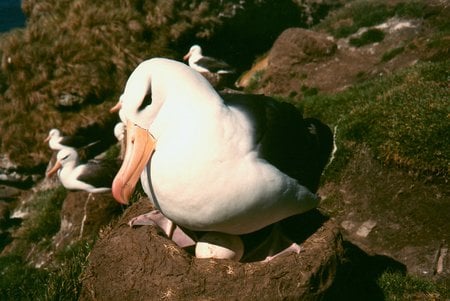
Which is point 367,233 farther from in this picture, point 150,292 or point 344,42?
point 344,42

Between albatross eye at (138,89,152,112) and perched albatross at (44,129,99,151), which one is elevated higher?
albatross eye at (138,89,152,112)

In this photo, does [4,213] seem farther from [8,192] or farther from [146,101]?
[146,101]

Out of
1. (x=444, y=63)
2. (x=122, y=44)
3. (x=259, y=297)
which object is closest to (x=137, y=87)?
(x=259, y=297)

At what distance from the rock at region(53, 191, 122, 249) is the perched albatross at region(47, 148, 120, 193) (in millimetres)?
124

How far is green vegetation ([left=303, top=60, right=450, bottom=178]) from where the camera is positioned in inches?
206

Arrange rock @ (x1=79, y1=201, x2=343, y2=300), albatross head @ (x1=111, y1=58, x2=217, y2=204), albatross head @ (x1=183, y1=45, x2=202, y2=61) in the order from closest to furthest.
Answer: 1. albatross head @ (x1=111, y1=58, x2=217, y2=204)
2. rock @ (x1=79, y1=201, x2=343, y2=300)
3. albatross head @ (x1=183, y1=45, x2=202, y2=61)

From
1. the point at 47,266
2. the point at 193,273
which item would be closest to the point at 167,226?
the point at 193,273

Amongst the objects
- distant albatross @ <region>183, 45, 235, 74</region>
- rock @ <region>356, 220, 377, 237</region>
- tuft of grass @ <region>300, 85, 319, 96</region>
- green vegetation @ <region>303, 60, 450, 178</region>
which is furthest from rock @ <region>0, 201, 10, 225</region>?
rock @ <region>356, 220, 377, 237</region>

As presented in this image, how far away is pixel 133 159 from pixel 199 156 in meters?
0.44

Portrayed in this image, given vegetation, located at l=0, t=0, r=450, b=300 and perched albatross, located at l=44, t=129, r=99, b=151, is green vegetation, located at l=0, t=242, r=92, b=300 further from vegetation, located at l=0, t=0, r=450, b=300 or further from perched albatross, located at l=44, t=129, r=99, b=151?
perched albatross, located at l=44, t=129, r=99, b=151

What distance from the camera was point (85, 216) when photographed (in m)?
6.89

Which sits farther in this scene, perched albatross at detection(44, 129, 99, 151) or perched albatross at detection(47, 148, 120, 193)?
perched albatross at detection(44, 129, 99, 151)

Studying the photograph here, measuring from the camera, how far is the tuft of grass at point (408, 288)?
4.37 metres

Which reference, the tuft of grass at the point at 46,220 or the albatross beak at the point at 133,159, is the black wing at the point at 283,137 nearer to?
the albatross beak at the point at 133,159
